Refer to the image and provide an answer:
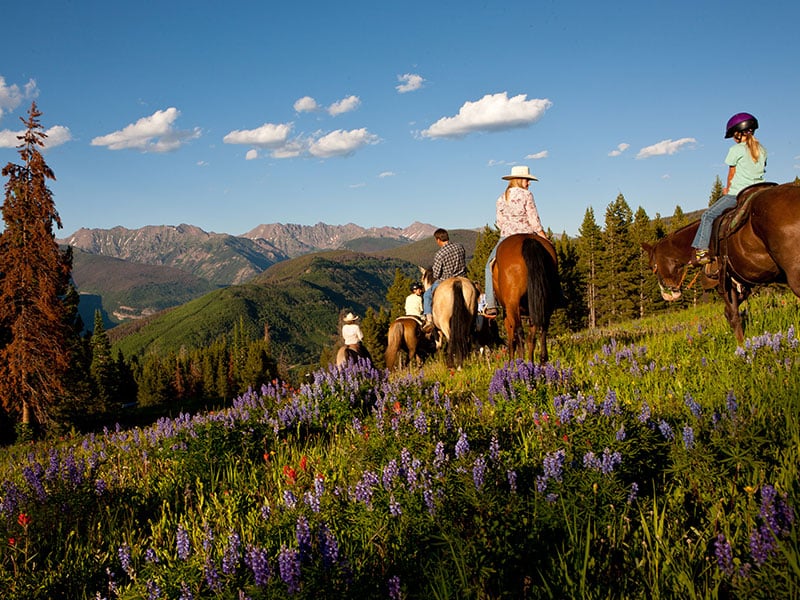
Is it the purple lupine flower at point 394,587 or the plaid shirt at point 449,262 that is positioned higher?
the plaid shirt at point 449,262

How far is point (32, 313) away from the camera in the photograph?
34094 mm

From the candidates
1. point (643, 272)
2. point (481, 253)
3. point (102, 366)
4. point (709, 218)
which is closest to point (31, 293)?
point (709, 218)

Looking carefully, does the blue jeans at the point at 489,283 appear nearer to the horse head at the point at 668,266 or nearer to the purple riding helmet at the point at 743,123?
the horse head at the point at 668,266

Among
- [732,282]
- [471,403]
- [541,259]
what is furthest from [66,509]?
[732,282]

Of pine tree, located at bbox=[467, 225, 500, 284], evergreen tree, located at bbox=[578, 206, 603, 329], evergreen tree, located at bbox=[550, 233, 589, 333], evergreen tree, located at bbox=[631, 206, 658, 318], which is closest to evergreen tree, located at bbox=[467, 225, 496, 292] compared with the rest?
pine tree, located at bbox=[467, 225, 500, 284]

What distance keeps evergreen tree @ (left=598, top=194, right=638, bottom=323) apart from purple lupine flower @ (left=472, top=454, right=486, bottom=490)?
7438 centimetres

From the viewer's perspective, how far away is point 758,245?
7.33 metres

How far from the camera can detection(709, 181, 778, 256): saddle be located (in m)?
7.32

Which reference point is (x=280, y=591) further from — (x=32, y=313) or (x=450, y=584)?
(x=32, y=313)

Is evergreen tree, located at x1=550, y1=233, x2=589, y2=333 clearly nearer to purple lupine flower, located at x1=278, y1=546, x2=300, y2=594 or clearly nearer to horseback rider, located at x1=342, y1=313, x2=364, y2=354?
horseback rider, located at x1=342, y1=313, x2=364, y2=354

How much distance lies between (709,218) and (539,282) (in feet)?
9.59

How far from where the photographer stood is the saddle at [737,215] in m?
7.32

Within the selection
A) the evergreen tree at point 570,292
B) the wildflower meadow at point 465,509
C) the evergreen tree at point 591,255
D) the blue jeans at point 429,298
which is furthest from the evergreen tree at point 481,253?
the wildflower meadow at point 465,509

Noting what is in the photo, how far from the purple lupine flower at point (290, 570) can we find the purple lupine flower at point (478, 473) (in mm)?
1154
